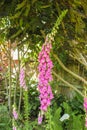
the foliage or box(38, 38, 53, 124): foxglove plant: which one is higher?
box(38, 38, 53, 124): foxglove plant

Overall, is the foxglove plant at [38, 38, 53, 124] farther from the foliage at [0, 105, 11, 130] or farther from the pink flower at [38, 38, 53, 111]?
the foliage at [0, 105, 11, 130]

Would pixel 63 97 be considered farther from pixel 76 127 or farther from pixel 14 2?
pixel 14 2

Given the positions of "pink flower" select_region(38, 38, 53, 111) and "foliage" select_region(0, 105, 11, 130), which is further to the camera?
"foliage" select_region(0, 105, 11, 130)

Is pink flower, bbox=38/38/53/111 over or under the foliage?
over

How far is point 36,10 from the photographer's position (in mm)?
1688

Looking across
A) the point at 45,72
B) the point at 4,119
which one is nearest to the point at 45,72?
the point at 45,72

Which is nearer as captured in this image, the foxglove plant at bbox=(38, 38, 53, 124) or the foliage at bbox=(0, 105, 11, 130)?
the foxglove plant at bbox=(38, 38, 53, 124)

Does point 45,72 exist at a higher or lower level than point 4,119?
higher

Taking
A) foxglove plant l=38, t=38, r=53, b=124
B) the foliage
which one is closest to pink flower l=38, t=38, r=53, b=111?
foxglove plant l=38, t=38, r=53, b=124

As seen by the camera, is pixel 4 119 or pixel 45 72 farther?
pixel 4 119

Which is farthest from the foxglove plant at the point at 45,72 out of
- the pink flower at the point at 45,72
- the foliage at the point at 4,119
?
the foliage at the point at 4,119

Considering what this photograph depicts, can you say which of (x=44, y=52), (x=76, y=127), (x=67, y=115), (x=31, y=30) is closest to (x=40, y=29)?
(x=31, y=30)

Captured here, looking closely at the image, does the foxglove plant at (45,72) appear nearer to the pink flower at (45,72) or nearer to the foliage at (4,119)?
the pink flower at (45,72)

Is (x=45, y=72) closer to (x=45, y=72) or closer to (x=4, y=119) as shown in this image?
(x=45, y=72)
